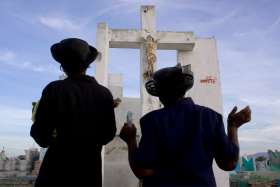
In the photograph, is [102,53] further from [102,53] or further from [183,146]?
[183,146]

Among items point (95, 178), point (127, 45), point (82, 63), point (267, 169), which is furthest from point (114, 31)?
point (267, 169)

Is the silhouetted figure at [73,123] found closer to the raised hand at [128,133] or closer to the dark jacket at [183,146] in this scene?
the raised hand at [128,133]

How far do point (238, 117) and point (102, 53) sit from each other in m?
4.03

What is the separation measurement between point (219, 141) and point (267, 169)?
27.1ft

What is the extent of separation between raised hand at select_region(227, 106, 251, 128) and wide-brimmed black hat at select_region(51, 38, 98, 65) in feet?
3.20

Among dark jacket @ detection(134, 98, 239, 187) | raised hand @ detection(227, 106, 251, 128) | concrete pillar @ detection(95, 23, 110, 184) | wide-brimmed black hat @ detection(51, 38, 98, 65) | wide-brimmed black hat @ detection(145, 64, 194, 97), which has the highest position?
concrete pillar @ detection(95, 23, 110, 184)

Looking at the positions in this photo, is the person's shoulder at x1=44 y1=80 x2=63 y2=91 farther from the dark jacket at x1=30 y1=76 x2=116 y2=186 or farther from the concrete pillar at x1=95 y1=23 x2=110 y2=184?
the concrete pillar at x1=95 y1=23 x2=110 y2=184

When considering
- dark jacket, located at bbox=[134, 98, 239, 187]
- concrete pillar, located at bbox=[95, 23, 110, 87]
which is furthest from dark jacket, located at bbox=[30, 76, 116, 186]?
concrete pillar, located at bbox=[95, 23, 110, 87]

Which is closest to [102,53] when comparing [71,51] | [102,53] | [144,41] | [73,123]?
[102,53]

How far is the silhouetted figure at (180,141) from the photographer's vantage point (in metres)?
1.64

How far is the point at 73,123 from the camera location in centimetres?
184

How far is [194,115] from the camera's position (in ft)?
5.75

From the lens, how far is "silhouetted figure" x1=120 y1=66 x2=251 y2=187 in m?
1.64

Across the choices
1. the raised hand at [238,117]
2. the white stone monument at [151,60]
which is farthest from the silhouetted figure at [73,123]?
the white stone monument at [151,60]
